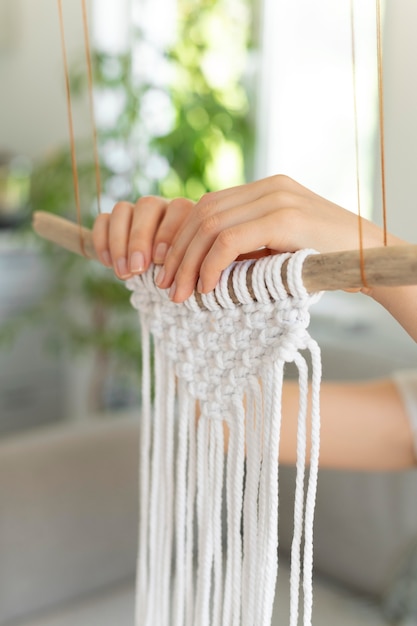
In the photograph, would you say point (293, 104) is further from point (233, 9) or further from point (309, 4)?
point (233, 9)

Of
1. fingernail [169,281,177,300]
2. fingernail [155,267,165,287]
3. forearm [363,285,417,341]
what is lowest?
forearm [363,285,417,341]

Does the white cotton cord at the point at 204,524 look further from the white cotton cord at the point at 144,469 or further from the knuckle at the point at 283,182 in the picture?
the knuckle at the point at 283,182

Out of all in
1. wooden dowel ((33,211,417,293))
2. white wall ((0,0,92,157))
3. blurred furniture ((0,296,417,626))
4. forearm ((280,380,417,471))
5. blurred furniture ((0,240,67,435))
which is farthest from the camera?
white wall ((0,0,92,157))

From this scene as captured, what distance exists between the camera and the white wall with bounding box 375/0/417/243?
63cm

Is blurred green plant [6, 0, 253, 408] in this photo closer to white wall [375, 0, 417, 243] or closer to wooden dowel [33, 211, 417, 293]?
white wall [375, 0, 417, 243]

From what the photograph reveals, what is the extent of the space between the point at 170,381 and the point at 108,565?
80 centimetres

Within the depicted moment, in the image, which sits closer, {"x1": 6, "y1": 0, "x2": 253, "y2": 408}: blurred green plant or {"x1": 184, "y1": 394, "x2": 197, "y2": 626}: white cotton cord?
{"x1": 184, "y1": 394, "x2": 197, "y2": 626}: white cotton cord

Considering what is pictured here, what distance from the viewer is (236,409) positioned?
58cm

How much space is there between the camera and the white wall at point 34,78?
9.36 ft

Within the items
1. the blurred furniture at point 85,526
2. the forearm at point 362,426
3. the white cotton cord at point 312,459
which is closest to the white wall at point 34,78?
the blurred furniture at point 85,526

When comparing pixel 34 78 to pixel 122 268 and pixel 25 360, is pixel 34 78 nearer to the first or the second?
pixel 25 360

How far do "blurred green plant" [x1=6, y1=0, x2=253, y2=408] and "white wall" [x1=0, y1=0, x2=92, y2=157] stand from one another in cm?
64

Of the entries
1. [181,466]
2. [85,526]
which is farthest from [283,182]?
[85,526]

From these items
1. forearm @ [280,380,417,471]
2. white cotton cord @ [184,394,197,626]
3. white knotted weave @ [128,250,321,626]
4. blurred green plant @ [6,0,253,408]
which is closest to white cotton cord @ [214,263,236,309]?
white knotted weave @ [128,250,321,626]
